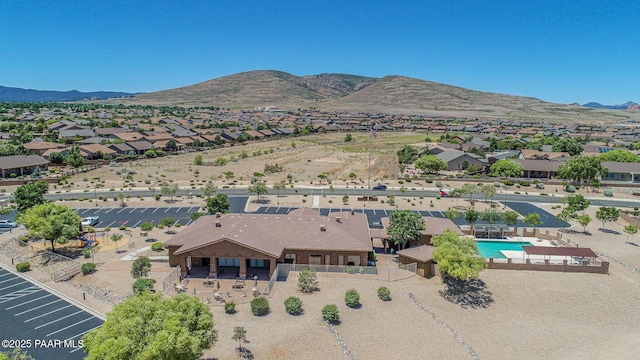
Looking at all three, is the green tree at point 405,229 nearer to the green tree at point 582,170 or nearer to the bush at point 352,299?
the bush at point 352,299

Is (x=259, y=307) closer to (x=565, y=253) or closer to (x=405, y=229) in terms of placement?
(x=405, y=229)

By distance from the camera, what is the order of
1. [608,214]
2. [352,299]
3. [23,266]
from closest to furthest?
[352,299]
[23,266]
[608,214]

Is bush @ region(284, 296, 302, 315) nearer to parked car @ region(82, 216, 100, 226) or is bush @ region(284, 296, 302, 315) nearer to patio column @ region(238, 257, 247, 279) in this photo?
patio column @ region(238, 257, 247, 279)

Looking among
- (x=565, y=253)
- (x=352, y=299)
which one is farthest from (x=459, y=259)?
(x=565, y=253)

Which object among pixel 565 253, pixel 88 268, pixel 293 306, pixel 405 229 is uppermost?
pixel 405 229

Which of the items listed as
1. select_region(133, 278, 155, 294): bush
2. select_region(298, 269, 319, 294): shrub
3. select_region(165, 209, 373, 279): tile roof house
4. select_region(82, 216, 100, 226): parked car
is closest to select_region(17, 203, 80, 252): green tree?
select_region(82, 216, 100, 226): parked car

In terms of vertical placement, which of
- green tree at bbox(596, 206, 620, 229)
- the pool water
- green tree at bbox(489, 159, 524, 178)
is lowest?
the pool water

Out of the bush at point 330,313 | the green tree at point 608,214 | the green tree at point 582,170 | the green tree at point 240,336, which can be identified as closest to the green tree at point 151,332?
the green tree at point 240,336
